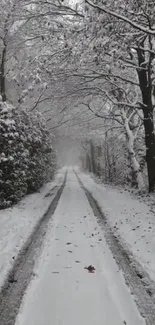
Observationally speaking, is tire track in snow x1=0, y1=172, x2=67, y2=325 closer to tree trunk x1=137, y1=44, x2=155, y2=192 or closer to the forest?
the forest

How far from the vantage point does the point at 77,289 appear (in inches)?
192

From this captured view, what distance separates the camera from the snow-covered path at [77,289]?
4012 millimetres

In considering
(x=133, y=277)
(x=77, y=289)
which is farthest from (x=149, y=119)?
(x=77, y=289)

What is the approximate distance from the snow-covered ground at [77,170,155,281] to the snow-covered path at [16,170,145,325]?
640 mm

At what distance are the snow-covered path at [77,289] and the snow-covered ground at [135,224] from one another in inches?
25.2

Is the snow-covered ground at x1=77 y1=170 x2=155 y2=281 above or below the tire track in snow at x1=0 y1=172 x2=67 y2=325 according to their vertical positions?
below

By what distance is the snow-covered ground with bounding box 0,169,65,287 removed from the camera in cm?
631

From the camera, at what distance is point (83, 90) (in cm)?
1562

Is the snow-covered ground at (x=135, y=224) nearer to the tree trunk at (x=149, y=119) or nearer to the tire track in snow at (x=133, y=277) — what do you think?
the tire track in snow at (x=133, y=277)

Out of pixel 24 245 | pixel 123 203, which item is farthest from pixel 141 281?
pixel 123 203

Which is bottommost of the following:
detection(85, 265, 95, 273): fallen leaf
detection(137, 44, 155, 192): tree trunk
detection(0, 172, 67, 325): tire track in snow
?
detection(85, 265, 95, 273): fallen leaf

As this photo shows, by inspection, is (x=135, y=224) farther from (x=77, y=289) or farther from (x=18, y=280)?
(x=18, y=280)

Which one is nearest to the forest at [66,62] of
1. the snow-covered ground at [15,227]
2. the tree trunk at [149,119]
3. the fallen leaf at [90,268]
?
the tree trunk at [149,119]

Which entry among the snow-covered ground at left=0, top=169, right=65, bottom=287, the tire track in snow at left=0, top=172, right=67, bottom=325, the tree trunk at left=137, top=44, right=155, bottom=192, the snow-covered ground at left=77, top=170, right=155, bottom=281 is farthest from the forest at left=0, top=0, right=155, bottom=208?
the tire track in snow at left=0, top=172, right=67, bottom=325
